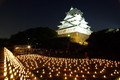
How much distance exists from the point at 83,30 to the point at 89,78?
3682 cm

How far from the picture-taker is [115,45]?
17703 mm

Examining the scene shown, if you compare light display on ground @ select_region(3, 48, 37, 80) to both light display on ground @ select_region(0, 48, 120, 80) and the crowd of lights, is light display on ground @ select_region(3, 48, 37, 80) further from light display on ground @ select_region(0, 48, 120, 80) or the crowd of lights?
the crowd of lights

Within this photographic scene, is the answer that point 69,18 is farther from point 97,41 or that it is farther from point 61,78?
point 61,78

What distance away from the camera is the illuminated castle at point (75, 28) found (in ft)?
131

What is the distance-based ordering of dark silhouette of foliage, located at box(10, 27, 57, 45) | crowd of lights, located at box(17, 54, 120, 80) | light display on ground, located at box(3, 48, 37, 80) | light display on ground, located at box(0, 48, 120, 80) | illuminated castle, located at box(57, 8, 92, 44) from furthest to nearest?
illuminated castle, located at box(57, 8, 92, 44)
dark silhouette of foliage, located at box(10, 27, 57, 45)
crowd of lights, located at box(17, 54, 120, 80)
light display on ground, located at box(0, 48, 120, 80)
light display on ground, located at box(3, 48, 37, 80)

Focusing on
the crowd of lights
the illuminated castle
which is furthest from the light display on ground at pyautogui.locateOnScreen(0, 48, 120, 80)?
the illuminated castle

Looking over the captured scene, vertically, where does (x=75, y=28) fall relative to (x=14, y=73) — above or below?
above

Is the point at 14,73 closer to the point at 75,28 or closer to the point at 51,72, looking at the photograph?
the point at 51,72

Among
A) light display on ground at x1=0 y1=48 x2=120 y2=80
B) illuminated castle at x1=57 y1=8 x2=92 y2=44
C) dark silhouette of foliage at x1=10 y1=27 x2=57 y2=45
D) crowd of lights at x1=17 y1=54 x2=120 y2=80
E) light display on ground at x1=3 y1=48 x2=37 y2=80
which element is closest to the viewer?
light display on ground at x1=3 y1=48 x2=37 y2=80

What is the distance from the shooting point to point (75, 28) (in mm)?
40625

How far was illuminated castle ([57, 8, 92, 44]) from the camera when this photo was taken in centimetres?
4006

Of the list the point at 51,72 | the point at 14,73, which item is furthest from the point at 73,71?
the point at 14,73

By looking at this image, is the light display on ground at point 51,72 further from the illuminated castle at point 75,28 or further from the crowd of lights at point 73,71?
the illuminated castle at point 75,28

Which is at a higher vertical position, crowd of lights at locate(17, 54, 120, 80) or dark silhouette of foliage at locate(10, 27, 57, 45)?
dark silhouette of foliage at locate(10, 27, 57, 45)
